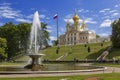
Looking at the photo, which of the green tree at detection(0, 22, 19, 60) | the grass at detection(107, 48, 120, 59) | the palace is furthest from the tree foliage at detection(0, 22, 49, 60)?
the palace

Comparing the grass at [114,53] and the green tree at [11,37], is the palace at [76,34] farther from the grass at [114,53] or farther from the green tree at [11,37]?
the grass at [114,53]

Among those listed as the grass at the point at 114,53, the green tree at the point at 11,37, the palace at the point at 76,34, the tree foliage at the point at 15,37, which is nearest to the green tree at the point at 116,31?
the grass at the point at 114,53

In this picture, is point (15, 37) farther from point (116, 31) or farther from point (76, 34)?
point (76, 34)

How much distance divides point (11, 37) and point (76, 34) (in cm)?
5410

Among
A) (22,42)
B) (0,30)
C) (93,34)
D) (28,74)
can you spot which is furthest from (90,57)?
(93,34)

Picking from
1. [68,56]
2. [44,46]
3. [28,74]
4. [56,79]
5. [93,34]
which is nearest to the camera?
[56,79]

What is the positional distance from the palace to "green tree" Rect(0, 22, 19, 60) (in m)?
49.0

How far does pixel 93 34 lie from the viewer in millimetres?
136375

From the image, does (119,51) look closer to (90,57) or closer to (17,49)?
(90,57)

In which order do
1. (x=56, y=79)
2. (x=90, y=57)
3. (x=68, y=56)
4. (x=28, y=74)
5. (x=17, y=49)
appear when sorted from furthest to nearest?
(x=17, y=49) < (x=68, y=56) < (x=90, y=57) < (x=28, y=74) < (x=56, y=79)

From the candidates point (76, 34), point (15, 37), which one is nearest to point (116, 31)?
point (15, 37)

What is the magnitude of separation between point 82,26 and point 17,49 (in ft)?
207

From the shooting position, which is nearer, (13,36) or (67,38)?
(13,36)

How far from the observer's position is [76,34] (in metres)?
137
